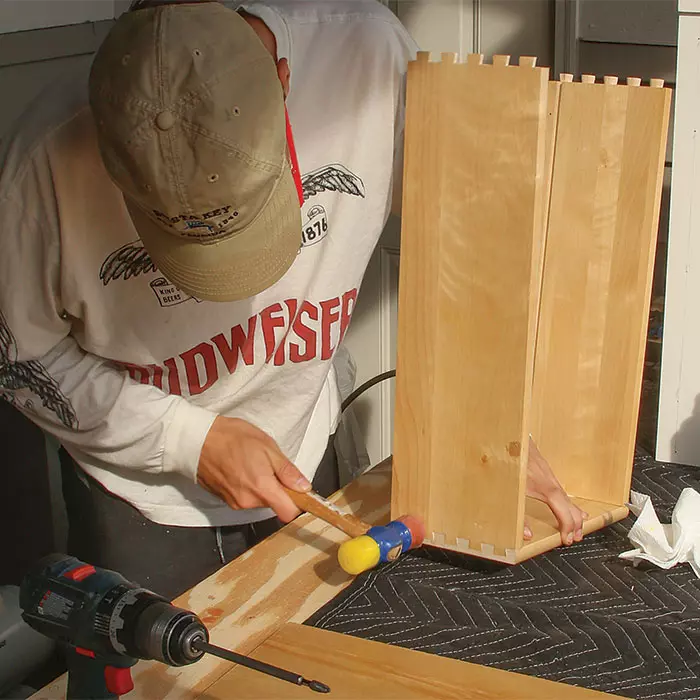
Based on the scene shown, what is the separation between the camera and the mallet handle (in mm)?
1271

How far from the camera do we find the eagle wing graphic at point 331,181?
1357 mm

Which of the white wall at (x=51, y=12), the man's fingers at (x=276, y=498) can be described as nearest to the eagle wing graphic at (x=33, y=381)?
the man's fingers at (x=276, y=498)

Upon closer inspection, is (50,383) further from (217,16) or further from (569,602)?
(569,602)

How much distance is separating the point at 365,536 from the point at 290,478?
0.46 feet

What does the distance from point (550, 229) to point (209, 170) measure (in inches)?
23.3

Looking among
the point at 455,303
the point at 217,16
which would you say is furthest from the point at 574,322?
the point at 217,16

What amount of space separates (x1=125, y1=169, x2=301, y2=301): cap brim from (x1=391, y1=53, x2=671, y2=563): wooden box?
182 mm

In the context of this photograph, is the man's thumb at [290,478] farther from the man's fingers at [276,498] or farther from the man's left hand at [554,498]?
the man's left hand at [554,498]

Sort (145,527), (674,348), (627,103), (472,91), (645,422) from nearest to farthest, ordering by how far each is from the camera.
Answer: (472,91) → (627,103) → (145,527) → (674,348) → (645,422)

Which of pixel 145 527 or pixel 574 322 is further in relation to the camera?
pixel 145 527

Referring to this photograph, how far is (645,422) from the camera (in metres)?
1.84

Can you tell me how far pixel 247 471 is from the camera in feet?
Result: 4.25

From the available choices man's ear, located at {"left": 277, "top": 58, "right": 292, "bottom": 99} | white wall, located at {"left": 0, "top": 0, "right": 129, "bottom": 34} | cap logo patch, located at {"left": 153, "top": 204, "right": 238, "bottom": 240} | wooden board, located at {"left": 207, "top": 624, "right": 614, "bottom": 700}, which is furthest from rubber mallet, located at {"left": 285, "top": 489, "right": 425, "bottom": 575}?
white wall, located at {"left": 0, "top": 0, "right": 129, "bottom": 34}

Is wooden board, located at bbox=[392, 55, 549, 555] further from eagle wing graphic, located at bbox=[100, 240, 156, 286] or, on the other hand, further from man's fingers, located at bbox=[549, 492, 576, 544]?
eagle wing graphic, located at bbox=[100, 240, 156, 286]
